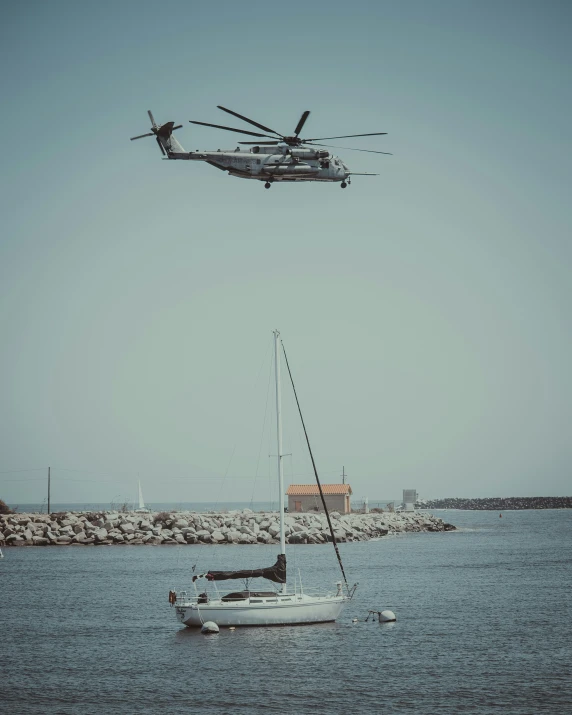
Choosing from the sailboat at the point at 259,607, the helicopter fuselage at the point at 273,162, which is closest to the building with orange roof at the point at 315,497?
the sailboat at the point at 259,607

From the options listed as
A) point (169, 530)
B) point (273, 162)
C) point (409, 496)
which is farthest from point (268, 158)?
point (409, 496)

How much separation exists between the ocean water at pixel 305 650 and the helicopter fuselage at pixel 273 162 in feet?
60.7

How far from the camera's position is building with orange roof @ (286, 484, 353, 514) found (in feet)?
303

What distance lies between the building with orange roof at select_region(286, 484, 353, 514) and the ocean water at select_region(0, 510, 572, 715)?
34.1 meters

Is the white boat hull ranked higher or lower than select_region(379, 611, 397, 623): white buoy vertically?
higher

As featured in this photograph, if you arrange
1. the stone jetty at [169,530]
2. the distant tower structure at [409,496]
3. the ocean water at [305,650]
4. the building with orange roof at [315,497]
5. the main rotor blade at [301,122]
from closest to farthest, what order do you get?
the ocean water at [305,650] < the main rotor blade at [301,122] < the stone jetty at [169,530] < the building with orange roof at [315,497] < the distant tower structure at [409,496]

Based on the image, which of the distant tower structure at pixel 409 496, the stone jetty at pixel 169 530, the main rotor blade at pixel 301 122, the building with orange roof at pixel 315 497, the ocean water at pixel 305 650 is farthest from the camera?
the distant tower structure at pixel 409 496

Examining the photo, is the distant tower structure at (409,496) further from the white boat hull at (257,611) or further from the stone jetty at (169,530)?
the white boat hull at (257,611)

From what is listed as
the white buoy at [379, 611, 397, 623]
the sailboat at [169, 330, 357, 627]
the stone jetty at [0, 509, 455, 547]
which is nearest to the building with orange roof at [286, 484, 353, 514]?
the stone jetty at [0, 509, 455, 547]

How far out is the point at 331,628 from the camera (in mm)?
36500

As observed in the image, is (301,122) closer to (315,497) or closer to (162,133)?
(162,133)

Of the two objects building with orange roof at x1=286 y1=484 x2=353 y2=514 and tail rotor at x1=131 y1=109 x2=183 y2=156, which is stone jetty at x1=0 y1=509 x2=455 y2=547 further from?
tail rotor at x1=131 y1=109 x2=183 y2=156

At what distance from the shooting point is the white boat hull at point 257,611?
35.8 metres

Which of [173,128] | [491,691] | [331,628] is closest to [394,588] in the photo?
[331,628]
